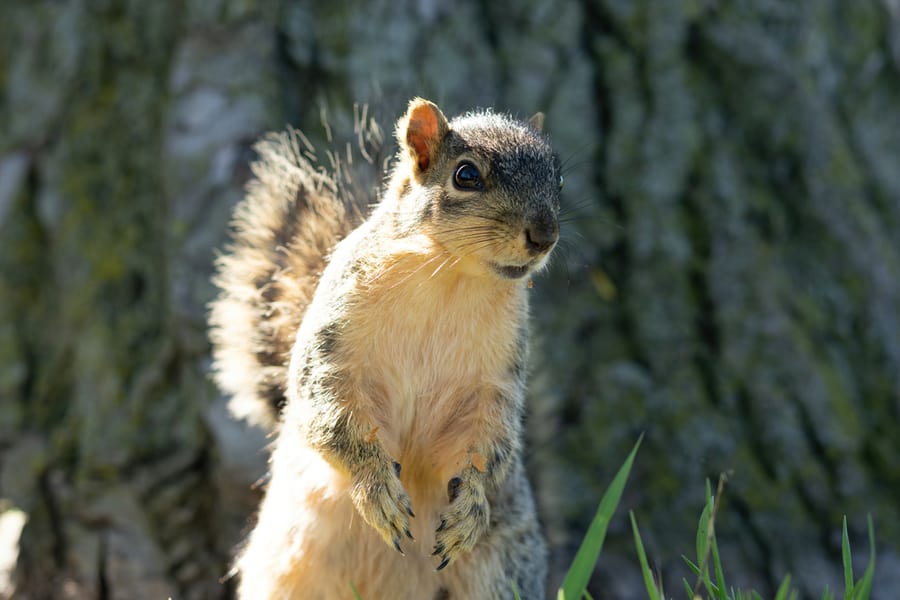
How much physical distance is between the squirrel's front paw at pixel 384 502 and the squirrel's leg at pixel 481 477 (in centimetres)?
6

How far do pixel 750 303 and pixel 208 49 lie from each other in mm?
1385

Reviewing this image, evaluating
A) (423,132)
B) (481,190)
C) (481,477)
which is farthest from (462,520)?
(423,132)

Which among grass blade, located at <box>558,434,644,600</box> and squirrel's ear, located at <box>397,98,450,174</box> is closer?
grass blade, located at <box>558,434,644,600</box>

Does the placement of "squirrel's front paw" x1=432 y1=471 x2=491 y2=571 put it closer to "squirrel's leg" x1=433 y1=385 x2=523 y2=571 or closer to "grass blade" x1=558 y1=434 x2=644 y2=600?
"squirrel's leg" x1=433 y1=385 x2=523 y2=571

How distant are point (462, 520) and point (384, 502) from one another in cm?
13

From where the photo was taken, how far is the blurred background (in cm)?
209

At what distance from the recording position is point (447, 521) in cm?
148

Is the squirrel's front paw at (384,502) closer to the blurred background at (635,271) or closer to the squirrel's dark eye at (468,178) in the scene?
the squirrel's dark eye at (468,178)

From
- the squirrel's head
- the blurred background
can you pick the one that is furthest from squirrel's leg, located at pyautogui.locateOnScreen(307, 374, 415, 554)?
the blurred background

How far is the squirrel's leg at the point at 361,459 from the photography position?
1.48 meters

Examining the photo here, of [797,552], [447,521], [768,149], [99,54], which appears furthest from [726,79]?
[99,54]

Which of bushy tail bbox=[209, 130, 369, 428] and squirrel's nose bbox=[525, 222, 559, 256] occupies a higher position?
squirrel's nose bbox=[525, 222, 559, 256]

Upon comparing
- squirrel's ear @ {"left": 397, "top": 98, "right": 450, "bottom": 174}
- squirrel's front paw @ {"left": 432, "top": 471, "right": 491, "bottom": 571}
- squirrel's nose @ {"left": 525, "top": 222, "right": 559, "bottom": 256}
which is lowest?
squirrel's front paw @ {"left": 432, "top": 471, "right": 491, "bottom": 571}

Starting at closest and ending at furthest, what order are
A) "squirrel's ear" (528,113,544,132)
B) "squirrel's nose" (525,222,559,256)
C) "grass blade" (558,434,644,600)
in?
"grass blade" (558,434,644,600) → "squirrel's nose" (525,222,559,256) → "squirrel's ear" (528,113,544,132)
